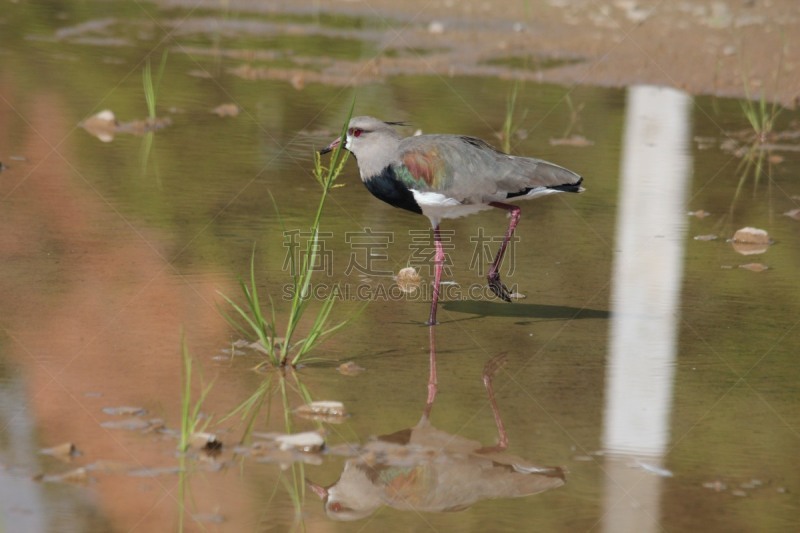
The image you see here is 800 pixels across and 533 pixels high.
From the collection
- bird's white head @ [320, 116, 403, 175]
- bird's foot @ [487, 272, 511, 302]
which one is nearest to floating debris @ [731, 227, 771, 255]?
bird's foot @ [487, 272, 511, 302]

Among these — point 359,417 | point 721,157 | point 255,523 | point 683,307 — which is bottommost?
point 255,523

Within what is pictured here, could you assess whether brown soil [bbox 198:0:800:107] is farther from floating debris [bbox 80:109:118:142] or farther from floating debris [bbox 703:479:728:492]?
floating debris [bbox 703:479:728:492]

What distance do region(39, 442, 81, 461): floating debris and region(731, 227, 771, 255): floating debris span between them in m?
4.91

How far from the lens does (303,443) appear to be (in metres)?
4.91

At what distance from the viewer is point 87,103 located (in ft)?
36.9

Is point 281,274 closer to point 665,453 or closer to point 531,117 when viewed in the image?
point 665,453

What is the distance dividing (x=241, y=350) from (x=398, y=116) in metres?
5.92

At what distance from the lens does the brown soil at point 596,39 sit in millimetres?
14125

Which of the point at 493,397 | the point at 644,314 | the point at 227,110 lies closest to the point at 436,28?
the point at 227,110

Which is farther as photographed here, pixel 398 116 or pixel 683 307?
pixel 398 116

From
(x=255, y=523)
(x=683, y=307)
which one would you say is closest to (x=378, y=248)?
(x=683, y=307)

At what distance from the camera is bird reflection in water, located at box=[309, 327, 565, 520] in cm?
456

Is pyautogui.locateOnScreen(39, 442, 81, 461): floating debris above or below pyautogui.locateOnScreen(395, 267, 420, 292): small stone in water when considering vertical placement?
below

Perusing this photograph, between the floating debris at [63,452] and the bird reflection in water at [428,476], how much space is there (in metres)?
0.84
